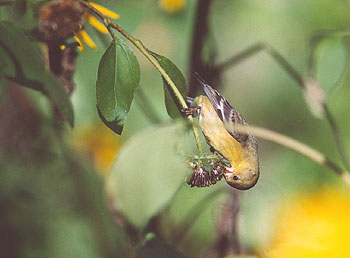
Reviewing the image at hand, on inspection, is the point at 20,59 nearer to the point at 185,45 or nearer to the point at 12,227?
the point at 12,227

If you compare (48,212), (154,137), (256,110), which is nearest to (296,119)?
(256,110)

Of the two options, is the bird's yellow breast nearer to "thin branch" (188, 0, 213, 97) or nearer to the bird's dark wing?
the bird's dark wing

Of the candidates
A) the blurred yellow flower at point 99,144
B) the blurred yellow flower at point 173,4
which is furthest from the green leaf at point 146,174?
the blurred yellow flower at point 173,4

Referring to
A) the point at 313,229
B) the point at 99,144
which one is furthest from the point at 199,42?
the point at 99,144

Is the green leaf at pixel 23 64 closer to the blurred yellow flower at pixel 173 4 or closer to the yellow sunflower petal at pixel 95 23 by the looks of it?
the yellow sunflower petal at pixel 95 23

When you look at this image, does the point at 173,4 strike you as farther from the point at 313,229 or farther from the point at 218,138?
the point at 218,138

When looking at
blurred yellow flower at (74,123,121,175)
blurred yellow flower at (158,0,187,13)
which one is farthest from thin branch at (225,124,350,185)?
blurred yellow flower at (158,0,187,13)
